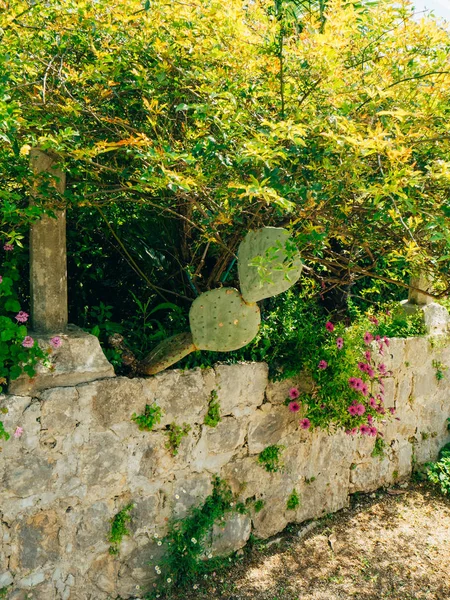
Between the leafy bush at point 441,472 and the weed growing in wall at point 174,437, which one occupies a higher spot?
the weed growing in wall at point 174,437

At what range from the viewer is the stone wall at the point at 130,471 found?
320cm

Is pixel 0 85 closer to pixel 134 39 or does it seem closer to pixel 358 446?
pixel 134 39

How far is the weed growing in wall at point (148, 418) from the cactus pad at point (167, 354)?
20cm

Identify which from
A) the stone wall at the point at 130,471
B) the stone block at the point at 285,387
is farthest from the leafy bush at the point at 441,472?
the stone block at the point at 285,387

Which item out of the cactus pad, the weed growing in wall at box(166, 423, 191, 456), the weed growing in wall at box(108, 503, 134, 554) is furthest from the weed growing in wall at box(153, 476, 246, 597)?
the cactus pad

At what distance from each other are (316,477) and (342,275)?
174cm

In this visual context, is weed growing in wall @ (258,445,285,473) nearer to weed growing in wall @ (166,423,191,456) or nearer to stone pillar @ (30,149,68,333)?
weed growing in wall @ (166,423,191,456)

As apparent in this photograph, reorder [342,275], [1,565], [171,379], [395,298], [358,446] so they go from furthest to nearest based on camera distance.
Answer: [395,298]
[342,275]
[358,446]
[171,379]
[1,565]

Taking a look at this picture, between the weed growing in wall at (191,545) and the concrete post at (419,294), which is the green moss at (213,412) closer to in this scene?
the weed growing in wall at (191,545)

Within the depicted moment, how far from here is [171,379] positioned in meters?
3.65

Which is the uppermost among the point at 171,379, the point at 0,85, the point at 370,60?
the point at 370,60

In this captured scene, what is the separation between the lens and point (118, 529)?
11.5 feet

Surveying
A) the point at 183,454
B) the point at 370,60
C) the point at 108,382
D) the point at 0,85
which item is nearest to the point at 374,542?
the point at 183,454

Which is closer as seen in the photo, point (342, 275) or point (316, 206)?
point (316, 206)
